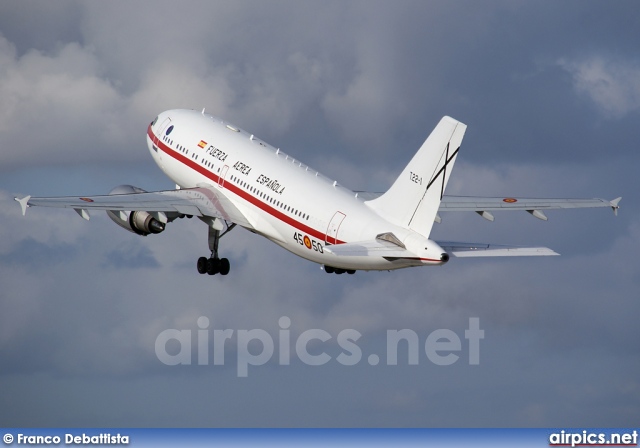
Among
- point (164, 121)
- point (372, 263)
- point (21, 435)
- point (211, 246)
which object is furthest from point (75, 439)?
point (164, 121)

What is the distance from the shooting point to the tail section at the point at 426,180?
250 ft

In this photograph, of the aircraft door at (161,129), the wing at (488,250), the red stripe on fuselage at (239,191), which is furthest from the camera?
the aircraft door at (161,129)

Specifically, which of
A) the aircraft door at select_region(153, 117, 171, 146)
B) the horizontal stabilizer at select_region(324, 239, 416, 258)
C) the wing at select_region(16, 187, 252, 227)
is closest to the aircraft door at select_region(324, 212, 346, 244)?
the horizontal stabilizer at select_region(324, 239, 416, 258)

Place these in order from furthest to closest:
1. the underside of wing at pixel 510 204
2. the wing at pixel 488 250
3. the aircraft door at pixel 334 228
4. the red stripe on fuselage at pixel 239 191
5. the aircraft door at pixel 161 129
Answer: the aircraft door at pixel 161 129 → the underside of wing at pixel 510 204 → the red stripe on fuselage at pixel 239 191 → the aircraft door at pixel 334 228 → the wing at pixel 488 250

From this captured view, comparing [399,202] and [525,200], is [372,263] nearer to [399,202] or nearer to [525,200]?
[399,202]

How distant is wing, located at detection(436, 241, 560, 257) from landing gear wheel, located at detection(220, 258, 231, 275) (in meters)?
16.9

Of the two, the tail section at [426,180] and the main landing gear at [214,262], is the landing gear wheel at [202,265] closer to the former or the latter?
the main landing gear at [214,262]

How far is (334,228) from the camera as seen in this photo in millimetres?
80500

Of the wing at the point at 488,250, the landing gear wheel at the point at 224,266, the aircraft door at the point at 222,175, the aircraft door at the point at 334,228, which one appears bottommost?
the wing at the point at 488,250

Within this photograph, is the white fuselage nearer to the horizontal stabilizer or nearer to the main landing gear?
the horizontal stabilizer

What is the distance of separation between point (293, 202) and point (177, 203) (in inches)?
336

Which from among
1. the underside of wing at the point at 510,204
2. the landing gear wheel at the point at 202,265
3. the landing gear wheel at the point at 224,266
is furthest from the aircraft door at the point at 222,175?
the underside of wing at the point at 510,204

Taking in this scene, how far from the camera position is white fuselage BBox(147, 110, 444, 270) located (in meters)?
79.1

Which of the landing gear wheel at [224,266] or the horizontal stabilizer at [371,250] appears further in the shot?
the landing gear wheel at [224,266]
